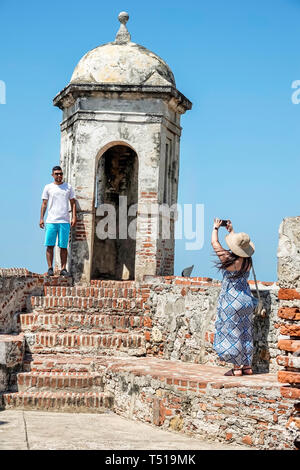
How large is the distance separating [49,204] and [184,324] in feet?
10.5

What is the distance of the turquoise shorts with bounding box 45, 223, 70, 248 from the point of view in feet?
35.7

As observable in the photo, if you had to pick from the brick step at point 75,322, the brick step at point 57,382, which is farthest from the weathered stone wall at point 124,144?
the brick step at point 57,382

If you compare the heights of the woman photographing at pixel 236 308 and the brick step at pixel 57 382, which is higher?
the woman photographing at pixel 236 308

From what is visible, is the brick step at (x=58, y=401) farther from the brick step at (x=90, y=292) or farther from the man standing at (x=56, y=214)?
the man standing at (x=56, y=214)

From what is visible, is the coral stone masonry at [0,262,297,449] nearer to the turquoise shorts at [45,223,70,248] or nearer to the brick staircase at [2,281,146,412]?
the brick staircase at [2,281,146,412]

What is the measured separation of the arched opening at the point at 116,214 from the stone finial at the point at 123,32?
78.9 inches

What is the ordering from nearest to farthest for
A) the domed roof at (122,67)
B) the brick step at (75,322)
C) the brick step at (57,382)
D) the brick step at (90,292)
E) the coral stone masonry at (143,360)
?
the coral stone masonry at (143,360), the brick step at (57,382), the brick step at (75,322), the brick step at (90,292), the domed roof at (122,67)

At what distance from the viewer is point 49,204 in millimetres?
10930

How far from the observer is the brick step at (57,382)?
323 inches

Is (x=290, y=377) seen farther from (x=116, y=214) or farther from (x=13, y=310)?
(x=116, y=214)

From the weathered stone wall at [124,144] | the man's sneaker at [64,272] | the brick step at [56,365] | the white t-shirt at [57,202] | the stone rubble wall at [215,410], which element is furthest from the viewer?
the weathered stone wall at [124,144]

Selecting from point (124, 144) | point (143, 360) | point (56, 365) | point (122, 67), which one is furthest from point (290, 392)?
point (122, 67)

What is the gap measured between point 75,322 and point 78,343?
40cm
